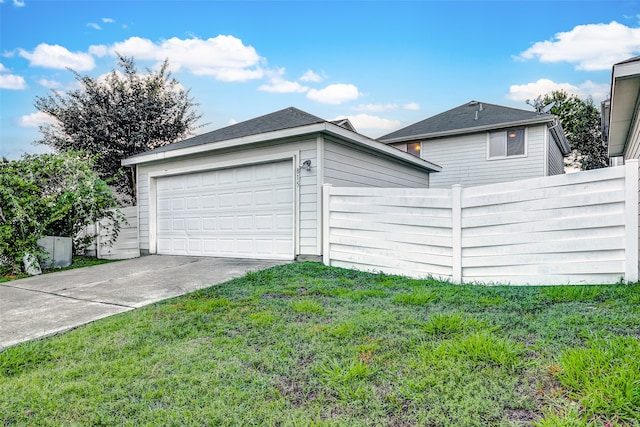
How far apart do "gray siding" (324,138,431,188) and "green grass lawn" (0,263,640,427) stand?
3322mm

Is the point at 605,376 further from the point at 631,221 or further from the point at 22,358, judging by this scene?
the point at 22,358

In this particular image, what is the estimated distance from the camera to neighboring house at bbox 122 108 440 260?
632 cm

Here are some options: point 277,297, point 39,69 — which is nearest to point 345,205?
point 277,297

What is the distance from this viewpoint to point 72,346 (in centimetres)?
286

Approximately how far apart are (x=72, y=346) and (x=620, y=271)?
523 cm

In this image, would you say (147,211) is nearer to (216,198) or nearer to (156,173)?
(156,173)

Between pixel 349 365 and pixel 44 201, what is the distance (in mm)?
7462

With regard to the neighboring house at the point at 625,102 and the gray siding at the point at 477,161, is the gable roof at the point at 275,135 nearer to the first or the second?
the neighboring house at the point at 625,102

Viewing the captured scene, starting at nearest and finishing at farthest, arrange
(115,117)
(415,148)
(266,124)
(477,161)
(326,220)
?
(326,220) → (266,124) → (477,161) → (115,117) → (415,148)

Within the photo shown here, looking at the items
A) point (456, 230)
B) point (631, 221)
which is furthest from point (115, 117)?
point (631, 221)

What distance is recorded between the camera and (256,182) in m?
7.05

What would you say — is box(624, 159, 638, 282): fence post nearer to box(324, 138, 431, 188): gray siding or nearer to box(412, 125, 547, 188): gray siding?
box(324, 138, 431, 188): gray siding

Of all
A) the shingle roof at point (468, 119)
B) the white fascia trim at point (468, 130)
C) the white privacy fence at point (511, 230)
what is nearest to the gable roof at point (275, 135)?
the white privacy fence at point (511, 230)

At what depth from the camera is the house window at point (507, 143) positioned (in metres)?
12.4
